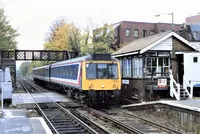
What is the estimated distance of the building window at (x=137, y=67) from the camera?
23142 millimetres

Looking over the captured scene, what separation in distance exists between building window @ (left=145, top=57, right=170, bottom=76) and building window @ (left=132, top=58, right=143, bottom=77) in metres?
0.49

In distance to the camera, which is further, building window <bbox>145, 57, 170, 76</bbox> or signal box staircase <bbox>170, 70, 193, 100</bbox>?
building window <bbox>145, 57, 170, 76</bbox>

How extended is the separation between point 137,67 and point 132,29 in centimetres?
3876

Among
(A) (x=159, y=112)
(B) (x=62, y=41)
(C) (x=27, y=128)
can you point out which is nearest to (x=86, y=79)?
(A) (x=159, y=112)

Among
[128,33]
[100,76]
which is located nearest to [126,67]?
[100,76]

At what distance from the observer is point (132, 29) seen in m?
61.8

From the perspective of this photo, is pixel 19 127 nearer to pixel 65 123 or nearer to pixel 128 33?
pixel 65 123

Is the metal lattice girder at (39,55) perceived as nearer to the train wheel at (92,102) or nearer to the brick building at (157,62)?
the brick building at (157,62)

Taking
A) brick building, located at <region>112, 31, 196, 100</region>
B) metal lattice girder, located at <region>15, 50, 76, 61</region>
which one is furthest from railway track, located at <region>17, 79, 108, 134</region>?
metal lattice girder, located at <region>15, 50, 76, 61</region>

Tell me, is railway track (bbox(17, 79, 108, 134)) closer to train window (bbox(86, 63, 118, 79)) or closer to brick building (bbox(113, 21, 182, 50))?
train window (bbox(86, 63, 118, 79))

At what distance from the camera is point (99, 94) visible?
19.9 metres

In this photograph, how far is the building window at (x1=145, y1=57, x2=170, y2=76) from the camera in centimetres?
2283

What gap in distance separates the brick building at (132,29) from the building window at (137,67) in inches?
1327

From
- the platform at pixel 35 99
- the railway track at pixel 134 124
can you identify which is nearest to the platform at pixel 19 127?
the railway track at pixel 134 124
